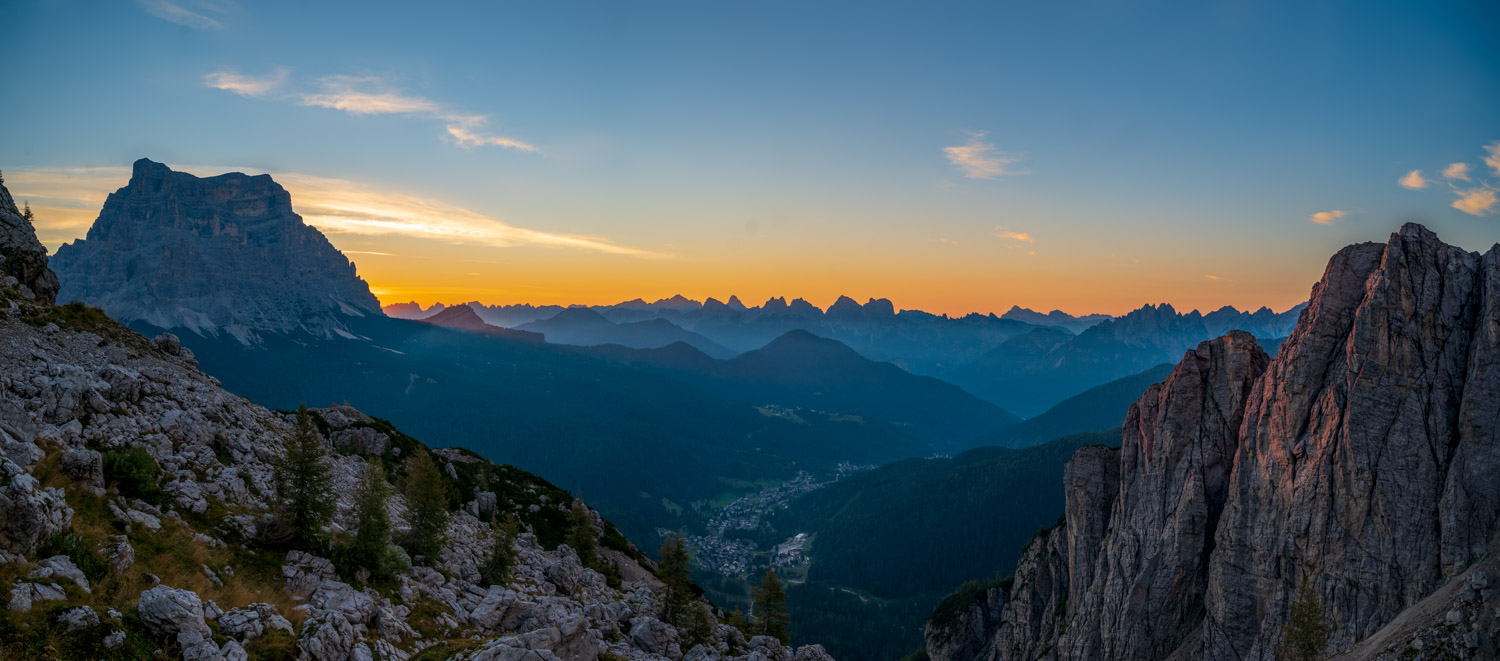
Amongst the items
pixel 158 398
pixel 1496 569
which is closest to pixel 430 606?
pixel 158 398

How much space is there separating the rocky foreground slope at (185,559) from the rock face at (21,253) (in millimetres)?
2161

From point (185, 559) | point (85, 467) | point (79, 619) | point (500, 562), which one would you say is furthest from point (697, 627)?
point (85, 467)

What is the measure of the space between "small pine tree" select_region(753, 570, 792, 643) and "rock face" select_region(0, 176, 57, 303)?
5835cm

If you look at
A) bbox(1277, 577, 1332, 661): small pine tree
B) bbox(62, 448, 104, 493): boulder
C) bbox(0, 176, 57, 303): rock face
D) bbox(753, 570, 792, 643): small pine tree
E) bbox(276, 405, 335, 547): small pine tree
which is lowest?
bbox(753, 570, 792, 643): small pine tree

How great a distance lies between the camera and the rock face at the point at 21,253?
45938 mm

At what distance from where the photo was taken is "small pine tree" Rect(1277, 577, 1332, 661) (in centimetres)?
4591

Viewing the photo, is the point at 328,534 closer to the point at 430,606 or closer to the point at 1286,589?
the point at 430,606

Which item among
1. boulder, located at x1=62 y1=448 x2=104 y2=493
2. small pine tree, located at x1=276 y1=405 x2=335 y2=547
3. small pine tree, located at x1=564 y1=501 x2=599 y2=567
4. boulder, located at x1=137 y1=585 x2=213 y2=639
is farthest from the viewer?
small pine tree, located at x1=564 y1=501 x2=599 y2=567

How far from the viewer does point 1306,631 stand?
1822 inches

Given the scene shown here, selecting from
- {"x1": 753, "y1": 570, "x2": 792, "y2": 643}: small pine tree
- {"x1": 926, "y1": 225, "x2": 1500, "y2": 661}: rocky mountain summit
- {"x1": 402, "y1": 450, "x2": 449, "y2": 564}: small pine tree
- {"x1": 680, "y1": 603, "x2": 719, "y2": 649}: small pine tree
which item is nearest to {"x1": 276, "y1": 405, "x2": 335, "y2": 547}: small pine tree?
{"x1": 402, "y1": 450, "x2": 449, "y2": 564}: small pine tree

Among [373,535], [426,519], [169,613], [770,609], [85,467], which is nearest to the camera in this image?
[169,613]

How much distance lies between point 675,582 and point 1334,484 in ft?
170

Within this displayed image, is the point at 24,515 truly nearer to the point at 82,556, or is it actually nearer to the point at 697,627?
the point at 82,556

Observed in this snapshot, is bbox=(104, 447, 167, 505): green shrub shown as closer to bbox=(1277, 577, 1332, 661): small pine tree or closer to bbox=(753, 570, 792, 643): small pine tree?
bbox=(753, 570, 792, 643): small pine tree
